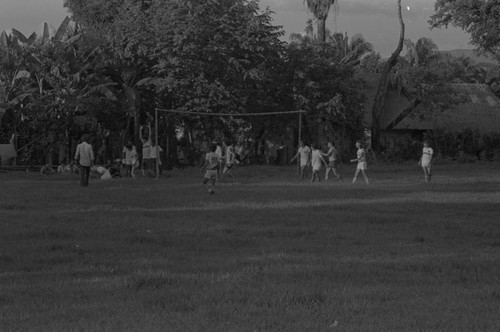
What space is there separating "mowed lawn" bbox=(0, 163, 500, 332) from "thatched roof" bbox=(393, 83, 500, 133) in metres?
35.6

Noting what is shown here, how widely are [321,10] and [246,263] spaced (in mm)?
43614

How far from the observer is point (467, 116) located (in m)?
61.8

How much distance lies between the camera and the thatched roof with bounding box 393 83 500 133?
58.4m

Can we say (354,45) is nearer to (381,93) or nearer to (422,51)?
(422,51)

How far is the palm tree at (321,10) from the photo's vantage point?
53250mm

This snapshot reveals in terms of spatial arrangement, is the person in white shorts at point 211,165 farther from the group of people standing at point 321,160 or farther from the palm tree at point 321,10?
the palm tree at point 321,10

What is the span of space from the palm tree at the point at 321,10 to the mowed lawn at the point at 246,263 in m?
31.7

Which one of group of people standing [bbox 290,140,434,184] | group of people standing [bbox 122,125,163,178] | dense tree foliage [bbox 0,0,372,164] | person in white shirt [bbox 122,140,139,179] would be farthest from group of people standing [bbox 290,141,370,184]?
dense tree foliage [bbox 0,0,372,164]

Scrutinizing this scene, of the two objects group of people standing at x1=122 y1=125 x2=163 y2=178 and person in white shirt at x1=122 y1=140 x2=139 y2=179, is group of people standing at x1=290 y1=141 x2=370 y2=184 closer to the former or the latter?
group of people standing at x1=122 y1=125 x2=163 y2=178

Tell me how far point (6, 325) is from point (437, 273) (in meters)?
5.45

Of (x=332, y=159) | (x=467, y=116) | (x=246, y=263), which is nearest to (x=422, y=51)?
(x=467, y=116)

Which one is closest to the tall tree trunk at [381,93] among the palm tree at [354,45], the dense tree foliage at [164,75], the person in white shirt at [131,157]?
the dense tree foliage at [164,75]

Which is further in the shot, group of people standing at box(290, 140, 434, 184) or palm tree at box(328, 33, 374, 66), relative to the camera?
palm tree at box(328, 33, 374, 66)

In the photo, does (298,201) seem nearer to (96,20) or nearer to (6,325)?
(6,325)
